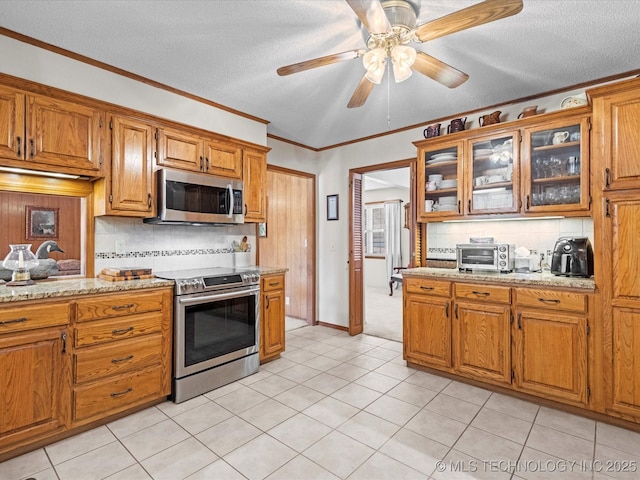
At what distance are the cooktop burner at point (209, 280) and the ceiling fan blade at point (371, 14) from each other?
6.91 feet

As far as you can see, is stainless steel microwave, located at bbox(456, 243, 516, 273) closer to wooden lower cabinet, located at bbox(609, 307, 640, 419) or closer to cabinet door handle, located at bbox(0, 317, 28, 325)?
wooden lower cabinet, located at bbox(609, 307, 640, 419)

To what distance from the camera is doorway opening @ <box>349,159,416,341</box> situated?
4.47m

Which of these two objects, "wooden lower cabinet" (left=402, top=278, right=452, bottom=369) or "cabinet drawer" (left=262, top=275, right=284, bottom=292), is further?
"cabinet drawer" (left=262, top=275, right=284, bottom=292)

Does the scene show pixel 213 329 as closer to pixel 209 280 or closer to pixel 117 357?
pixel 209 280

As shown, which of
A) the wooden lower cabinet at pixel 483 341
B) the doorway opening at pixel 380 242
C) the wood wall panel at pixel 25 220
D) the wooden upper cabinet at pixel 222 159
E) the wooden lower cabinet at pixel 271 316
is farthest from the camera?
the doorway opening at pixel 380 242

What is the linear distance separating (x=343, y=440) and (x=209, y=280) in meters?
1.55

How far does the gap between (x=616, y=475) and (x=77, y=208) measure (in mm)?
3871

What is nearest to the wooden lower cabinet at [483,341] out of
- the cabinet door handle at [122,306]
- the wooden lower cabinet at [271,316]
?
the wooden lower cabinet at [271,316]

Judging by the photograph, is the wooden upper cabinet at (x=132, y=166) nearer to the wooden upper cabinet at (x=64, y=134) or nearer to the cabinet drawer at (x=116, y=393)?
the wooden upper cabinet at (x=64, y=134)

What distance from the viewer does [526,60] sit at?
99.5 inches

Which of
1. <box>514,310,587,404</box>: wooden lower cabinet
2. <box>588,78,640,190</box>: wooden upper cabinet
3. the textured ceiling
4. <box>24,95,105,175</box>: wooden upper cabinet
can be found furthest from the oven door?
<box>588,78,640,190</box>: wooden upper cabinet

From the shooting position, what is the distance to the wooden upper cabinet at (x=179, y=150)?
2867 mm

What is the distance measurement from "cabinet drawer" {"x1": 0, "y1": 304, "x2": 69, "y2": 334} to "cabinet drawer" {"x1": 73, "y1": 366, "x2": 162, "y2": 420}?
18.6 inches

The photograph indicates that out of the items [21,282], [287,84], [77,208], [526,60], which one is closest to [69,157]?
[77,208]
